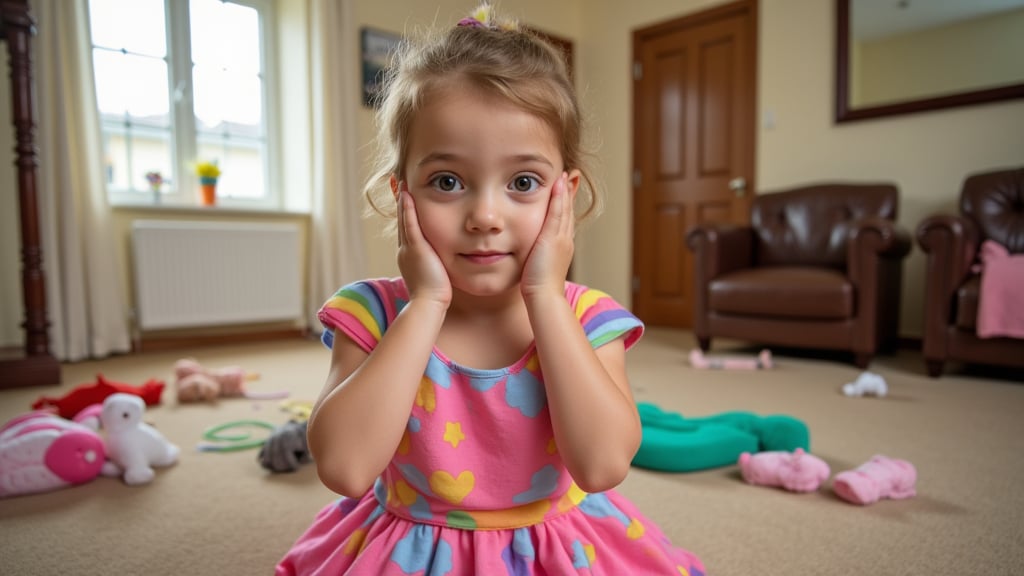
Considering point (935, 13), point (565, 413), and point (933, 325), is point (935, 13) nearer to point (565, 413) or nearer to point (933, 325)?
point (933, 325)

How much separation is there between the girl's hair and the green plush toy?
0.83 m

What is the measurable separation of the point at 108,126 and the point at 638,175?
3585 mm

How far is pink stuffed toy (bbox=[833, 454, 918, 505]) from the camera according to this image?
50.2 inches

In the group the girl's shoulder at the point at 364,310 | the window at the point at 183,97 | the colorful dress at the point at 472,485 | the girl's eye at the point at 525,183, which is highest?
the window at the point at 183,97

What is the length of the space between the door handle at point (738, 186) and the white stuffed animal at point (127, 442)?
12.7 ft

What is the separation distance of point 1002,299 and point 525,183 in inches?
102

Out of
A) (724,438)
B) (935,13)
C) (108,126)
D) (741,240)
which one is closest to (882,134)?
(935,13)

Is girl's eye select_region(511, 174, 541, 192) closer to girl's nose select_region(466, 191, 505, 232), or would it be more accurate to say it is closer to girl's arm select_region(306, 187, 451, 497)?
girl's nose select_region(466, 191, 505, 232)

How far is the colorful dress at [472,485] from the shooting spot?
0.71 meters

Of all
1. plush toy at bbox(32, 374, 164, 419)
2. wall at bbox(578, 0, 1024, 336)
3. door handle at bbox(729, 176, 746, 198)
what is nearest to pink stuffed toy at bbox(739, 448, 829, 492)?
plush toy at bbox(32, 374, 164, 419)

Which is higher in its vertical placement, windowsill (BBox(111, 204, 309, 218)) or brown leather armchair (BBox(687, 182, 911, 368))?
windowsill (BBox(111, 204, 309, 218))

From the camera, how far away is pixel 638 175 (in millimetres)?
4926

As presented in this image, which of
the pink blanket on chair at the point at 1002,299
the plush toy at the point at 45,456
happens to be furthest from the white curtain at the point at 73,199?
the pink blanket on chair at the point at 1002,299

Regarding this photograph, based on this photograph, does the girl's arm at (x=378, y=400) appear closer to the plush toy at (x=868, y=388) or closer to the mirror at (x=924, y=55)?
the plush toy at (x=868, y=388)
